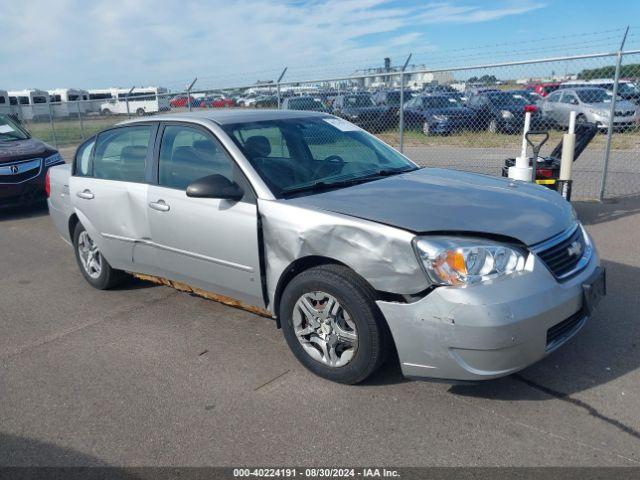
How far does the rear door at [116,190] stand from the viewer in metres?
4.53

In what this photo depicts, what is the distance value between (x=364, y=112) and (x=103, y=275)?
8383 mm

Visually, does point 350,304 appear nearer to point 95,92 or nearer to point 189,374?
point 189,374

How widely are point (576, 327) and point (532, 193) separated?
1.00 m

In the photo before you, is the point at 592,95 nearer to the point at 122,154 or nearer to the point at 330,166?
the point at 330,166

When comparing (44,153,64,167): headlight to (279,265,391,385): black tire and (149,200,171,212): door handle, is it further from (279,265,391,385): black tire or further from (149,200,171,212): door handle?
(279,265,391,385): black tire

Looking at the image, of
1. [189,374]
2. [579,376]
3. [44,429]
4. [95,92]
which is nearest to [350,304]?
[189,374]

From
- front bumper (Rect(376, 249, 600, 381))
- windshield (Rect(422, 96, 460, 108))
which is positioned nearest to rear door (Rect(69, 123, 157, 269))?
front bumper (Rect(376, 249, 600, 381))

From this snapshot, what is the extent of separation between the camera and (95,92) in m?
45.6

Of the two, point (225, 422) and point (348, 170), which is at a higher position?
point (348, 170)

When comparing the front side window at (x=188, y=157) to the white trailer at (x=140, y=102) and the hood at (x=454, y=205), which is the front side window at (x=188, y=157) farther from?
the white trailer at (x=140, y=102)

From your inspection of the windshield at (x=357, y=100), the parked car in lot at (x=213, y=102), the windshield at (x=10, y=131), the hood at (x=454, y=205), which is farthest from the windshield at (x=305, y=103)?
the hood at (x=454, y=205)

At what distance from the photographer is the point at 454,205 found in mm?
3385

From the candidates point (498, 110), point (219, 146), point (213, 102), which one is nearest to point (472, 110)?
point (498, 110)

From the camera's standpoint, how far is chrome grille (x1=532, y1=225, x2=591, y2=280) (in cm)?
313
